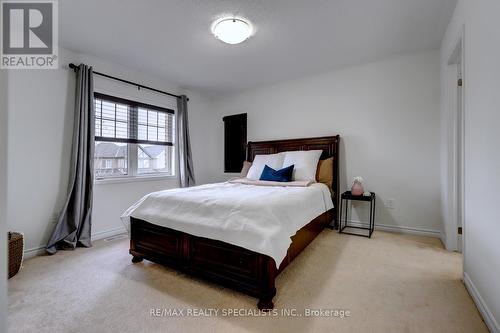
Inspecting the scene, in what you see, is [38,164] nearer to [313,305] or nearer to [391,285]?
[313,305]

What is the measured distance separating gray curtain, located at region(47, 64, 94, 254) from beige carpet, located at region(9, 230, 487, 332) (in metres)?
0.27

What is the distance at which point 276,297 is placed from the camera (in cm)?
169

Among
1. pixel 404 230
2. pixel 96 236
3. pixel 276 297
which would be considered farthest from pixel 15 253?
pixel 404 230

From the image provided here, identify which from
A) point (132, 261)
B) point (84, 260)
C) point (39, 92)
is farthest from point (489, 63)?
point (39, 92)

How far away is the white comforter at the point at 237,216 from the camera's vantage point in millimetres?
1628

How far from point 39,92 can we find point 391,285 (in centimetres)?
400

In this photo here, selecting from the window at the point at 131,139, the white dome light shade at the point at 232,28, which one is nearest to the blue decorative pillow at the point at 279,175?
the white dome light shade at the point at 232,28

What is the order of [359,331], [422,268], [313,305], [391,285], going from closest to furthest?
[359,331] → [313,305] → [391,285] → [422,268]

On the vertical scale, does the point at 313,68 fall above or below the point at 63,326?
above

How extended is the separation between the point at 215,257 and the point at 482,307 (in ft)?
5.94

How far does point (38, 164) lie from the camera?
8.42 ft

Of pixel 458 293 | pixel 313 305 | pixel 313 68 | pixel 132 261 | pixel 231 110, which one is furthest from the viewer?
pixel 231 110

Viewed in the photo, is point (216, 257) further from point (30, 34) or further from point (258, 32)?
point (30, 34)

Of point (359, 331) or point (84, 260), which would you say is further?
point (84, 260)
